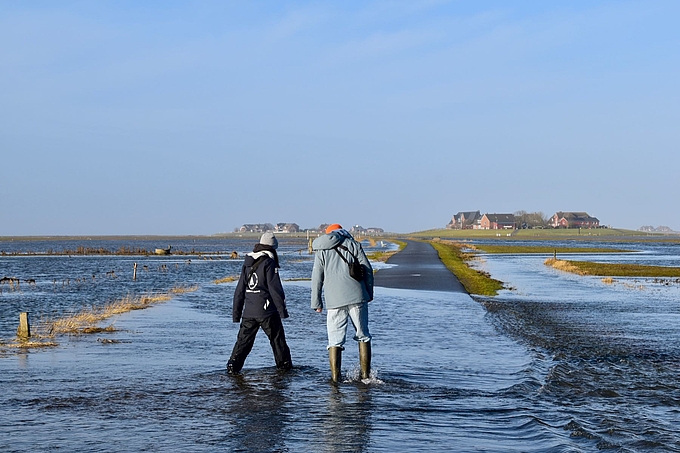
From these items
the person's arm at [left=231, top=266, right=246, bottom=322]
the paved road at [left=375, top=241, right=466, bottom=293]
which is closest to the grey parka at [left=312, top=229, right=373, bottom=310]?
the person's arm at [left=231, top=266, right=246, bottom=322]

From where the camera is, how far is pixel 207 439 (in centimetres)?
805

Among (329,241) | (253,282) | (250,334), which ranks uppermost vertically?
(329,241)

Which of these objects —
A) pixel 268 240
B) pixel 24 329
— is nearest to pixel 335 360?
pixel 268 240

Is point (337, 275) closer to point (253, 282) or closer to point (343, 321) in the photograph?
point (343, 321)

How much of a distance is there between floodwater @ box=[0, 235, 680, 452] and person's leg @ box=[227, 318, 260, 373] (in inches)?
9.1

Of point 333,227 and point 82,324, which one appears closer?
point 333,227

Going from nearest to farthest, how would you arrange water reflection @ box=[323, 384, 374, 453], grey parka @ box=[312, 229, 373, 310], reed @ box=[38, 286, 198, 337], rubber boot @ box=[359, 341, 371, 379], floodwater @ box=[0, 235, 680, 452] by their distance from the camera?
1. water reflection @ box=[323, 384, 374, 453]
2. floodwater @ box=[0, 235, 680, 452]
3. grey parka @ box=[312, 229, 373, 310]
4. rubber boot @ box=[359, 341, 371, 379]
5. reed @ box=[38, 286, 198, 337]

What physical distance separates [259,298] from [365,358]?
1804 millimetres

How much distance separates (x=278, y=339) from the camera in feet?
39.5

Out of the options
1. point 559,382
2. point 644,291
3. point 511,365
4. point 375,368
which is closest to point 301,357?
point 375,368

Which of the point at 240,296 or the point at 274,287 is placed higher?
the point at 274,287

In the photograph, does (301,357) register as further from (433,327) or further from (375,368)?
(433,327)

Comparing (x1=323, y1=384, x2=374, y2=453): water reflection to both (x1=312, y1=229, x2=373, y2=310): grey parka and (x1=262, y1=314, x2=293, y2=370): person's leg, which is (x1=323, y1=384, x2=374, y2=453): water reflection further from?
(x1=262, y1=314, x2=293, y2=370): person's leg

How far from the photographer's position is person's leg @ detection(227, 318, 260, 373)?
11867 millimetres
